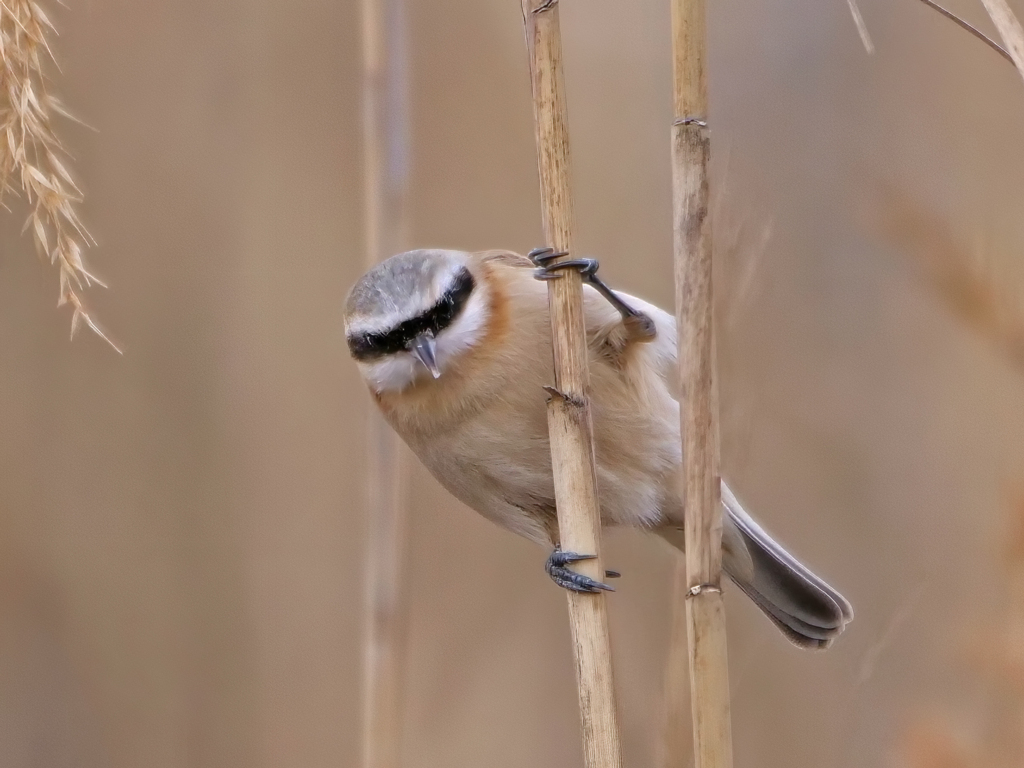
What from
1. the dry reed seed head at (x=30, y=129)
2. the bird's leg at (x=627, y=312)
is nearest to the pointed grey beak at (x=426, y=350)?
the bird's leg at (x=627, y=312)

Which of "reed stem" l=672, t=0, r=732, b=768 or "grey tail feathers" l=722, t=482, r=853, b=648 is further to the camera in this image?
"grey tail feathers" l=722, t=482, r=853, b=648

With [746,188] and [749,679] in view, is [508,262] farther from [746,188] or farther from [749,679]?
[749,679]

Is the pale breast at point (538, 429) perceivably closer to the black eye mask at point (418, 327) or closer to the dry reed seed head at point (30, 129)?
the black eye mask at point (418, 327)

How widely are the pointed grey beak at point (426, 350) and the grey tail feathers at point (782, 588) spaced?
83cm

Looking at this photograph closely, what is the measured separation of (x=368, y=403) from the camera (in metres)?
3.07

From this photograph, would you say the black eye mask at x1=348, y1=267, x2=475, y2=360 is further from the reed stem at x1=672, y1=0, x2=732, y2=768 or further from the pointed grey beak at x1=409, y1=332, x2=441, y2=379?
the reed stem at x1=672, y1=0, x2=732, y2=768

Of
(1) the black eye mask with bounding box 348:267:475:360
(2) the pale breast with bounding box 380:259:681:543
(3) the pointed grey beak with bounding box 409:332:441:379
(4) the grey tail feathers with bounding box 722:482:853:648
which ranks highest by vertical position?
(1) the black eye mask with bounding box 348:267:475:360

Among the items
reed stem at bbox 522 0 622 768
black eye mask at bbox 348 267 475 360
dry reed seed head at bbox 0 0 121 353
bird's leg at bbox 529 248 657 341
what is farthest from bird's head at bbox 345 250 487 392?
dry reed seed head at bbox 0 0 121 353

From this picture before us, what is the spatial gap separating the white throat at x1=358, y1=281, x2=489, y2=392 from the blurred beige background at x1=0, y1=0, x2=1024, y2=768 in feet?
2.49

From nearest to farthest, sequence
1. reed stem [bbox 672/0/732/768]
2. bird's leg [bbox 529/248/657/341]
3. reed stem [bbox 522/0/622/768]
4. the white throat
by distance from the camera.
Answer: reed stem [bbox 672/0/732/768] → reed stem [bbox 522/0/622/768] → bird's leg [bbox 529/248/657/341] → the white throat

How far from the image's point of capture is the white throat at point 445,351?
7.55 feet

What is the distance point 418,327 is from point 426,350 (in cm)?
6

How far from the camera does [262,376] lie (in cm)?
314

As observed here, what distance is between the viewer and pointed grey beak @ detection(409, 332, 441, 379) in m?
2.20
